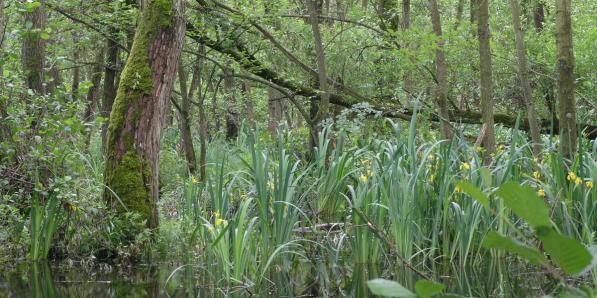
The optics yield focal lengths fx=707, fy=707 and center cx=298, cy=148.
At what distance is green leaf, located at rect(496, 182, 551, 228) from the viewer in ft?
2.96

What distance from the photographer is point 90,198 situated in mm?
6246

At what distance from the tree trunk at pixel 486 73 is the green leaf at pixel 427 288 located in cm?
632

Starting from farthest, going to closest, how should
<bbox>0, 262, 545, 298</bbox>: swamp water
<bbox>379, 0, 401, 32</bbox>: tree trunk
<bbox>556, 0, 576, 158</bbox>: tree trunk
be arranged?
<bbox>379, 0, 401, 32</bbox>: tree trunk < <bbox>556, 0, 576, 158</bbox>: tree trunk < <bbox>0, 262, 545, 298</bbox>: swamp water

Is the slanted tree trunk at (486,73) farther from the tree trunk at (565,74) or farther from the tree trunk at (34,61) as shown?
the tree trunk at (34,61)

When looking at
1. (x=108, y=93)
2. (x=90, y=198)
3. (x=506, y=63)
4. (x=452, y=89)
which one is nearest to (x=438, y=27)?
(x=506, y=63)

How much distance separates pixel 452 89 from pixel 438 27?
134 inches

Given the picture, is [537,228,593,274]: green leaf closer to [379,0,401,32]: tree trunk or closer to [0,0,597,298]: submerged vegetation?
[0,0,597,298]: submerged vegetation

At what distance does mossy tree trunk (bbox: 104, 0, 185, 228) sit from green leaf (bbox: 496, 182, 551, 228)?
5.77 meters

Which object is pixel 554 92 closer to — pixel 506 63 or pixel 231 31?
pixel 506 63

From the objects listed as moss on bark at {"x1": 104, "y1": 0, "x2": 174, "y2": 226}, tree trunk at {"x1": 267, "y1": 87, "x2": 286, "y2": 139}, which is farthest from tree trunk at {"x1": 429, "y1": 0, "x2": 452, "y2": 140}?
tree trunk at {"x1": 267, "y1": 87, "x2": 286, "y2": 139}

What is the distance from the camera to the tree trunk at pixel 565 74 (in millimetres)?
5598

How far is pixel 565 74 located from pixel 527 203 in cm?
508

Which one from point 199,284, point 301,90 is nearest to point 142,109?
point 199,284

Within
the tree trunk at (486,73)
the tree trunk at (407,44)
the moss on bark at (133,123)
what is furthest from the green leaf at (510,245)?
the tree trunk at (407,44)
